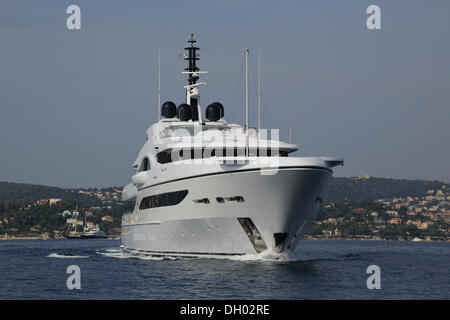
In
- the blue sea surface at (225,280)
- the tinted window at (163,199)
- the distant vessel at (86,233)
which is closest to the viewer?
the blue sea surface at (225,280)

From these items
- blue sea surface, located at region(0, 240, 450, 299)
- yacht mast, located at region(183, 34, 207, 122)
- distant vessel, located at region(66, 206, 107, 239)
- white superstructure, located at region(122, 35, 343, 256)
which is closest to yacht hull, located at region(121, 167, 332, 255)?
white superstructure, located at region(122, 35, 343, 256)

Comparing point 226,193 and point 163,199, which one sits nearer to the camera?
point 226,193

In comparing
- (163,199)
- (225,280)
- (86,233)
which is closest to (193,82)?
(163,199)

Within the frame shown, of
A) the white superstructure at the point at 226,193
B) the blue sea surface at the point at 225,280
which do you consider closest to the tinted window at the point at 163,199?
the white superstructure at the point at 226,193

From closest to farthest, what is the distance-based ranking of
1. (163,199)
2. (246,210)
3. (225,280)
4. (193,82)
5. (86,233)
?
(225,280) → (246,210) → (163,199) → (193,82) → (86,233)

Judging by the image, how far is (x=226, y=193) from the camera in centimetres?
3234

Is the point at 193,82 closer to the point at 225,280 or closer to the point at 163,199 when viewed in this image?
the point at 163,199

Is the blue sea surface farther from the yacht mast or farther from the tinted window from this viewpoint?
the yacht mast

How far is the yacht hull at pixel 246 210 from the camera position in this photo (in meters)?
31.8

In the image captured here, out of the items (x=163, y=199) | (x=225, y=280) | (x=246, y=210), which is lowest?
(x=225, y=280)

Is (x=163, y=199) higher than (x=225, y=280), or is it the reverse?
(x=163, y=199)

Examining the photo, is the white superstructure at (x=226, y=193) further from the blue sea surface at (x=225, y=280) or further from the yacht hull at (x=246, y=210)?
the blue sea surface at (x=225, y=280)

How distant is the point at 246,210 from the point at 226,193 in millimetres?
1297
